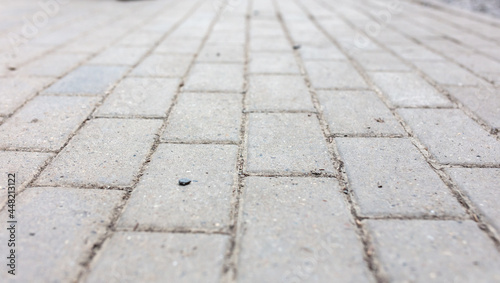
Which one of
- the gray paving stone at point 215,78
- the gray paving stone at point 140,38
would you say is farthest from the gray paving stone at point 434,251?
the gray paving stone at point 140,38

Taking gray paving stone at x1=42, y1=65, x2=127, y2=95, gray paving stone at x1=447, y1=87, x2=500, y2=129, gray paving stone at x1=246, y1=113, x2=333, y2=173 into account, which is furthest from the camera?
gray paving stone at x1=42, y1=65, x2=127, y2=95

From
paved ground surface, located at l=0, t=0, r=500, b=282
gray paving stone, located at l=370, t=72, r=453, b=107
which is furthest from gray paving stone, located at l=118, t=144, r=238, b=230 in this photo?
gray paving stone, located at l=370, t=72, r=453, b=107

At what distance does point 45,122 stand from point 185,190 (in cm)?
104

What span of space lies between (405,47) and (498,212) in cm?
244

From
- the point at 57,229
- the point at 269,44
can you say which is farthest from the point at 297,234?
the point at 269,44

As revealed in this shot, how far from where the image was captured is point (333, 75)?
103 inches

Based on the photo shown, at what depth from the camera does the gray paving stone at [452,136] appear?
63.8 inches

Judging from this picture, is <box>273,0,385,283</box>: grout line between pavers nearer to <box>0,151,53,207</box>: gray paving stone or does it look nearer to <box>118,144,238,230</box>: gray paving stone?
<box>118,144,238,230</box>: gray paving stone

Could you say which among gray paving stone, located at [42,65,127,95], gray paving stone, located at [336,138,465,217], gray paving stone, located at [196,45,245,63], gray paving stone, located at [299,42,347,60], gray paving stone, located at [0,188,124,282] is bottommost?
gray paving stone, located at [0,188,124,282]

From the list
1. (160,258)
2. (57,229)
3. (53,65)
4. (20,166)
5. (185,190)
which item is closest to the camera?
(160,258)

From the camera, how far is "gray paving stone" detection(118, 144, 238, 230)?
1.22m

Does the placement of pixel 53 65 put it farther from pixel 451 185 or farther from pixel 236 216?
pixel 451 185

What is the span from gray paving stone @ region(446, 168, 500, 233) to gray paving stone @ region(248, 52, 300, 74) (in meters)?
1.46

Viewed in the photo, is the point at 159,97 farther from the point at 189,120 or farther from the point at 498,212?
the point at 498,212
